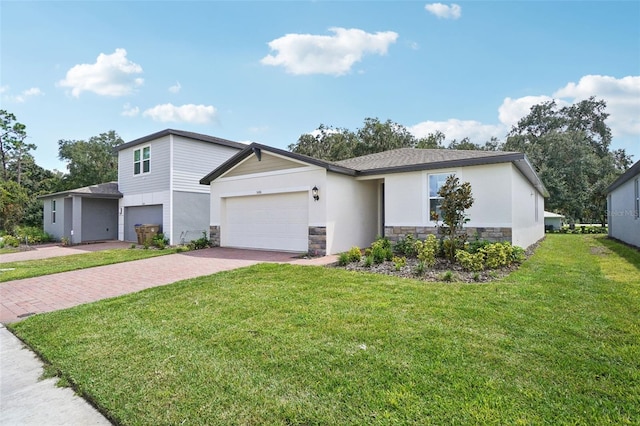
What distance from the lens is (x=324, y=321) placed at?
4180mm

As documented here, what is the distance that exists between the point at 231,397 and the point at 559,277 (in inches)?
261

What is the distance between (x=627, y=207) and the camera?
43.0 ft

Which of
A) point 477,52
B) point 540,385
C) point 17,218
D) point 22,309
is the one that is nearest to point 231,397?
point 540,385

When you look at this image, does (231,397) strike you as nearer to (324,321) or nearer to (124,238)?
(324,321)

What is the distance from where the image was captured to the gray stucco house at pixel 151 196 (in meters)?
15.4

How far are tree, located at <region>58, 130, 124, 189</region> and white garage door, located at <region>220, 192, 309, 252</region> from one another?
2516 centimetres

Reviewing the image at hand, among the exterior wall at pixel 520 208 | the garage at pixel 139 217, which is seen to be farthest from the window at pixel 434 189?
the garage at pixel 139 217

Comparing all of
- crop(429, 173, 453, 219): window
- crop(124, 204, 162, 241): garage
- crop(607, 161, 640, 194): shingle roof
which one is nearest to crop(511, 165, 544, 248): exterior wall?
crop(429, 173, 453, 219): window

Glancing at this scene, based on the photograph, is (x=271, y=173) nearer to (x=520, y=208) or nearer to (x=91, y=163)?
(x=520, y=208)

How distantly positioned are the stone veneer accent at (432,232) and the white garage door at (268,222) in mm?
2873

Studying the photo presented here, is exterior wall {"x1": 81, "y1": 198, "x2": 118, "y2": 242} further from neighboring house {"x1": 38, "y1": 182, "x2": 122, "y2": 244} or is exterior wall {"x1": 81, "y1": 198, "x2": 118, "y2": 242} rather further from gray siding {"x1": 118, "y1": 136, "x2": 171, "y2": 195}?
gray siding {"x1": 118, "y1": 136, "x2": 171, "y2": 195}

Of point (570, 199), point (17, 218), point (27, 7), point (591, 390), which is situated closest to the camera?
point (591, 390)

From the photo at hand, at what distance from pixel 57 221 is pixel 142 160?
706cm

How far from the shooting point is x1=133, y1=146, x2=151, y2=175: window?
54.4 ft
